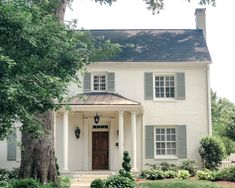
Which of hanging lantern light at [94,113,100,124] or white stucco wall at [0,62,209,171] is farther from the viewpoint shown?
white stucco wall at [0,62,209,171]

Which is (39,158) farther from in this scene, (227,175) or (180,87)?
(180,87)

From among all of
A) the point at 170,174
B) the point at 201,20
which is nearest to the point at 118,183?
the point at 170,174

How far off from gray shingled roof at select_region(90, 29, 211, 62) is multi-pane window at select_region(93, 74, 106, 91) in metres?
1.16

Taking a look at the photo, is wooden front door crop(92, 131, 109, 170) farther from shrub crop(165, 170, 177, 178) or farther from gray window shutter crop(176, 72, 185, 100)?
gray window shutter crop(176, 72, 185, 100)

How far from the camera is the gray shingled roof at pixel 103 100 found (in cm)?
2058

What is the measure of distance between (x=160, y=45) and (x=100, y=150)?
6.85 m

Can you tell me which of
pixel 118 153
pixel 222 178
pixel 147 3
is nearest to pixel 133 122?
pixel 118 153

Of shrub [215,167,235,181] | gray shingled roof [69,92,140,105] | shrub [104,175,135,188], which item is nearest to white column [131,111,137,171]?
gray shingled roof [69,92,140,105]

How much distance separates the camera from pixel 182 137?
22.0 metres

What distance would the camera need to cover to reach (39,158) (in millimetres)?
14914

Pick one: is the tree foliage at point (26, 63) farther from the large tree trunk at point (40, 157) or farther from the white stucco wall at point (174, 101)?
the white stucco wall at point (174, 101)

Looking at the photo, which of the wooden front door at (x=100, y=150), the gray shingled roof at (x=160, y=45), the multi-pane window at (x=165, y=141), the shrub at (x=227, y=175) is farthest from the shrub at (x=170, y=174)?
the gray shingled roof at (x=160, y=45)

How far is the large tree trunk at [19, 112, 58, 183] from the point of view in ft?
48.6

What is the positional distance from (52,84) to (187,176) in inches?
498
